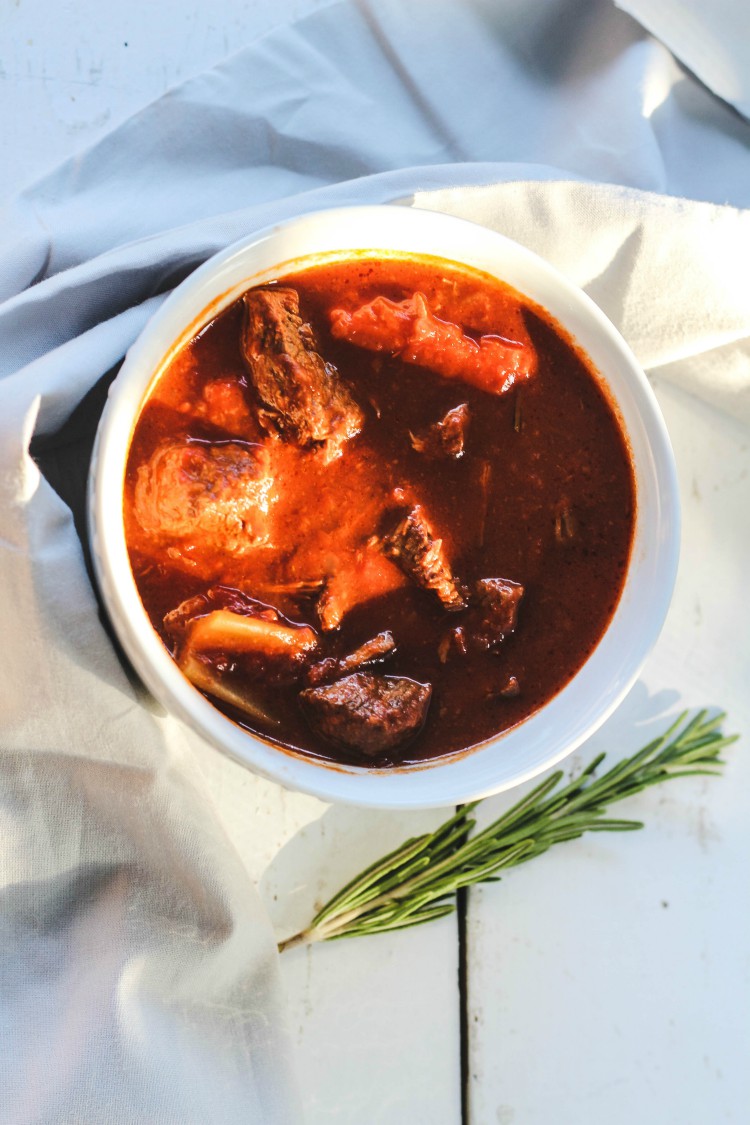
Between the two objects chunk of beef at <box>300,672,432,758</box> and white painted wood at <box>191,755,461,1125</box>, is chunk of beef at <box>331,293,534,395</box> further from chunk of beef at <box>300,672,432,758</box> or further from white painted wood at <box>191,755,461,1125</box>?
white painted wood at <box>191,755,461,1125</box>

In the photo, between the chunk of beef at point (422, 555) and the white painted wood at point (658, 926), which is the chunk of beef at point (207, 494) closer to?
the chunk of beef at point (422, 555)

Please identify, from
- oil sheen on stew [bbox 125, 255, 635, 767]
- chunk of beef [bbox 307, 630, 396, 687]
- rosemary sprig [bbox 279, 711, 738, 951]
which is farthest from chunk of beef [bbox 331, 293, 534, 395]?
rosemary sprig [bbox 279, 711, 738, 951]

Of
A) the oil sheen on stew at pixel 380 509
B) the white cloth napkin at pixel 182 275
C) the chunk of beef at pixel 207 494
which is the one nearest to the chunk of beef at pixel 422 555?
the oil sheen on stew at pixel 380 509

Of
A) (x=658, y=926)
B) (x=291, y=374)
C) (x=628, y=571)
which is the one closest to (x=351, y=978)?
(x=658, y=926)

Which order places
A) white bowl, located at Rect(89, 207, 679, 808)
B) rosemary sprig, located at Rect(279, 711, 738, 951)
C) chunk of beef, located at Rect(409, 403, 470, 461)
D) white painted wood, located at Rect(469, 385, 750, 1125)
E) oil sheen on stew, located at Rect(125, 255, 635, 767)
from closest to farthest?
white bowl, located at Rect(89, 207, 679, 808)
oil sheen on stew, located at Rect(125, 255, 635, 767)
chunk of beef, located at Rect(409, 403, 470, 461)
rosemary sprig, located at Rect(279, 711, 738, 951)
white painted wood, located at Rect(469, 385, 750, 1125)

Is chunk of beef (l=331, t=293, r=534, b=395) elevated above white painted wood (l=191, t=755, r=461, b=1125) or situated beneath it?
elevated above

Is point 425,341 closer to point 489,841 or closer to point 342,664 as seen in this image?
point 342,664

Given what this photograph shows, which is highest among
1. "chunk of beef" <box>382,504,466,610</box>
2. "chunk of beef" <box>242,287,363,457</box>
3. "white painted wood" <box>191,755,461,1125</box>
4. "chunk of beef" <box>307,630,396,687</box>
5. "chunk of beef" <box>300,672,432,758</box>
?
"chunk of beef" <box>242,287,363,457</box>

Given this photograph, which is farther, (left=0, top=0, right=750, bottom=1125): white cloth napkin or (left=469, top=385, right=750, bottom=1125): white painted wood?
(left=469, top=385, right=750, bottom=1125): white painted wood

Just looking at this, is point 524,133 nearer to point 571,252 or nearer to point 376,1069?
point 571,252
